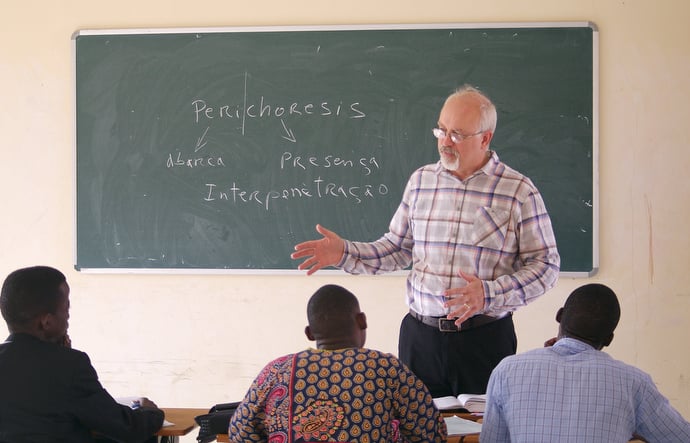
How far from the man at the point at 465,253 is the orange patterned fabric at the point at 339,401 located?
0.77m

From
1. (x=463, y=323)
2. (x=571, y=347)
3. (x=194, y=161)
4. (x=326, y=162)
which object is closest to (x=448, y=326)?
(x=463, y=323)

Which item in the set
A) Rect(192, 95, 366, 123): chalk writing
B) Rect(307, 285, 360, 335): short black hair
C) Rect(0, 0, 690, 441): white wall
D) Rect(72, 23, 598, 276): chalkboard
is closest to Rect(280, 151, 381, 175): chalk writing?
Rect(72, 23, 598, 276): chalkboard

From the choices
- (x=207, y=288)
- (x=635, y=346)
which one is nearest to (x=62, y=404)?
(x=207, y=288)

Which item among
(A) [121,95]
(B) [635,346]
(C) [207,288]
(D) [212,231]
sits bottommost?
(B) [635,346]

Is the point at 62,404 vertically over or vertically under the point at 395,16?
under

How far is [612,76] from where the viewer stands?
14.7ft

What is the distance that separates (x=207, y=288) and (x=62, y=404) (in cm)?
239

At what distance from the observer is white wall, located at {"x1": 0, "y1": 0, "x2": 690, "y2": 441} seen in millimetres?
4469

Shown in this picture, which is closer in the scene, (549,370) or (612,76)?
(549,370)

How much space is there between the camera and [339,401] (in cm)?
210

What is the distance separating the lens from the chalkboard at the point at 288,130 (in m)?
4.50

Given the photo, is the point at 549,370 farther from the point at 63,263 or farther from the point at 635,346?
the point at 63,263

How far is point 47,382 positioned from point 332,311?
2.88 feet

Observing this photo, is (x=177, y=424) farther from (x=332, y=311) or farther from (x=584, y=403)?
(x=584, y=403)
